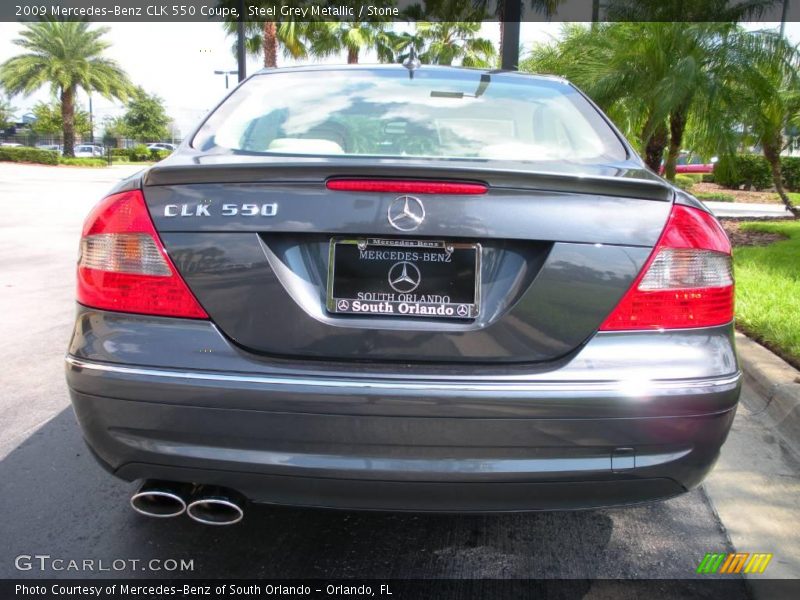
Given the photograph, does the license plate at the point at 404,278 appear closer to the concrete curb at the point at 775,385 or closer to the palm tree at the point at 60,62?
the concrete curb at the point at 775,385

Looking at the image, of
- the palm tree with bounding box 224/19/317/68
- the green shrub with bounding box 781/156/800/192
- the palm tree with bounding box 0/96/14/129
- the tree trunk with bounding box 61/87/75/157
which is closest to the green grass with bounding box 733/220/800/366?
the palm tree with bounding box 224/19/317/68

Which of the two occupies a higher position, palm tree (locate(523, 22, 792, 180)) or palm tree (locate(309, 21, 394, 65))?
palm tree (locate(309, 21, 394, 65))

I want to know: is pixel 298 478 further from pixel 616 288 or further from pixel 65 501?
pixel 65 501

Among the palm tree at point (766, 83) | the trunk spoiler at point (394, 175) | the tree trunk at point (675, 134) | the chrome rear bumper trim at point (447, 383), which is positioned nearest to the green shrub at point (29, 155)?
the tree trunk at point (675, 134)

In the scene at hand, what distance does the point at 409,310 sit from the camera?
1873 mm

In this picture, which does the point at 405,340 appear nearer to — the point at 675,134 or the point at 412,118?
the point at 412,118

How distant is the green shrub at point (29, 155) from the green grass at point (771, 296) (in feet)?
143

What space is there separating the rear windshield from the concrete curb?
6.00ft

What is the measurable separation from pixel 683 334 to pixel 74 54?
4832 cm

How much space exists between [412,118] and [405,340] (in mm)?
1126

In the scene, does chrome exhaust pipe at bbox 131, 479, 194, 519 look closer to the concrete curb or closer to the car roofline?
the car roofline

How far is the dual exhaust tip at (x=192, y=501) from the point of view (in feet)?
6.37

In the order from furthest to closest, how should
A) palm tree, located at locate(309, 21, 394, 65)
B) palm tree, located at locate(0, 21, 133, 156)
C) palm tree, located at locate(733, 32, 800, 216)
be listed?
palm tree, located at locate(0, 21, 133, 156) < palm tree, located at locate(309, 21, 394, 65) < palm tree, located at locate(733, 32, 800, 216)

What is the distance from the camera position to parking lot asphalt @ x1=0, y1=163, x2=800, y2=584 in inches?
93.0
